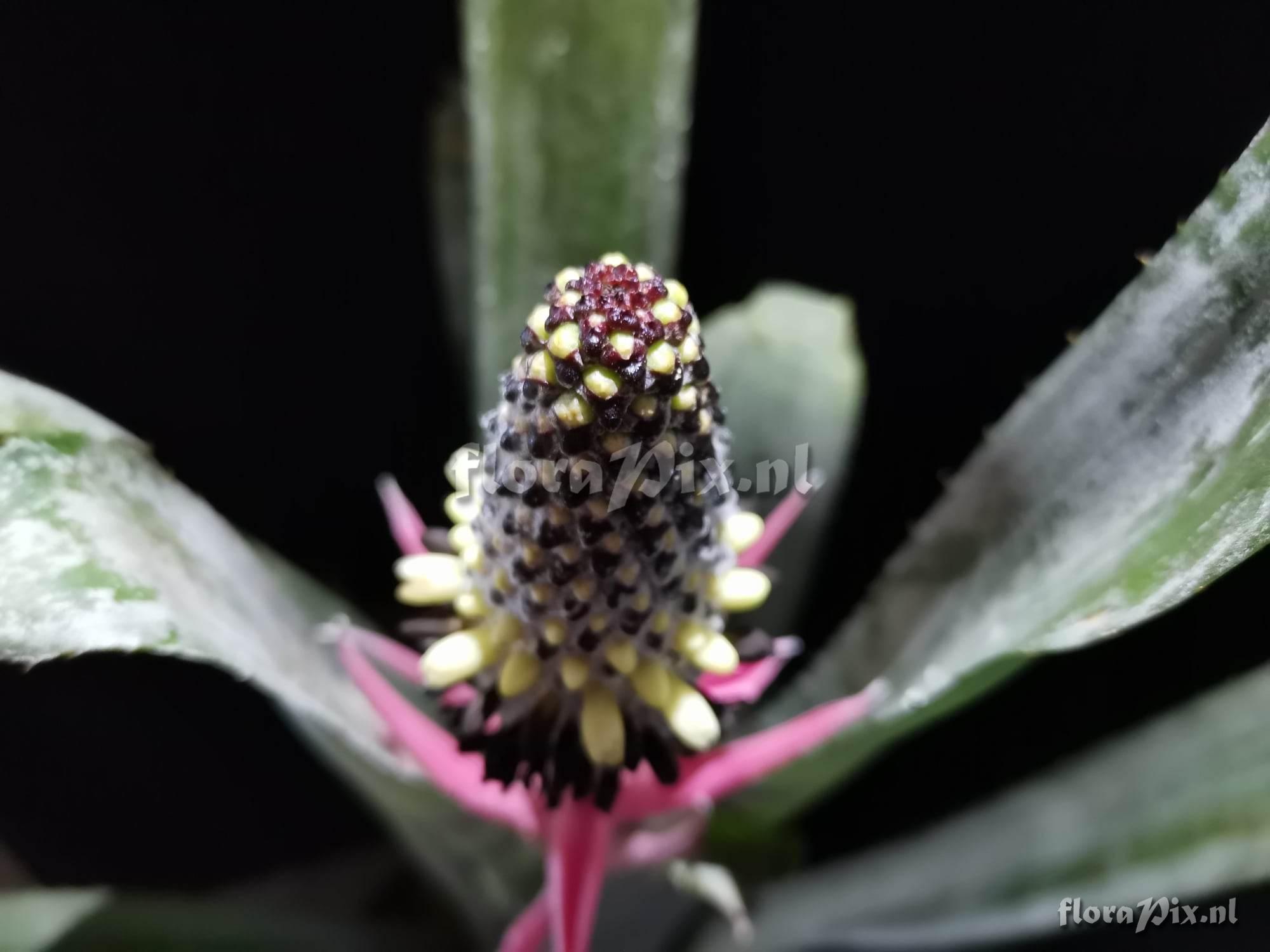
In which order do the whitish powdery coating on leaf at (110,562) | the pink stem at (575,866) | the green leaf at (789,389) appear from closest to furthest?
the whitish powdery coating on leaf at (110,562) < the pink stem at (575,866) < the green leaf at (789,389)

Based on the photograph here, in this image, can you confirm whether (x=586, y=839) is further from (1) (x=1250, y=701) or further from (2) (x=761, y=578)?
(1) (x=1250, y=701)

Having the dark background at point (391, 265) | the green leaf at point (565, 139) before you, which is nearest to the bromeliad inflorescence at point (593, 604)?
the green leaf at point (565, 139)

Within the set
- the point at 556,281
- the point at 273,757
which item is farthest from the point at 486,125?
the point at 273,757

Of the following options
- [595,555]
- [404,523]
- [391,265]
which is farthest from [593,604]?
[391,265]

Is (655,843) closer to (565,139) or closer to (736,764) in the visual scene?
(736,764)

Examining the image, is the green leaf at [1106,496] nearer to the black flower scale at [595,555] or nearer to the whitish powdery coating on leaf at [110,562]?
the black flower scale at [595,555]
